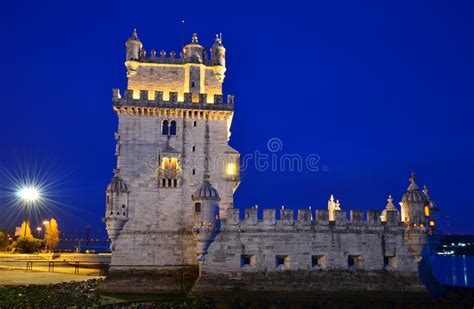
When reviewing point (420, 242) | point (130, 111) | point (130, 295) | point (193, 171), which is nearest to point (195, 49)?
point (130, 111)

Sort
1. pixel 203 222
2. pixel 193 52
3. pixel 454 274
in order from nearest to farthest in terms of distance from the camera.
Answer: pixel 203 222, pixel 193 52, pixel 454 274

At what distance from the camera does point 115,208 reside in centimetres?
3077

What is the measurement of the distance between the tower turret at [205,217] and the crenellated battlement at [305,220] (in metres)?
0.86

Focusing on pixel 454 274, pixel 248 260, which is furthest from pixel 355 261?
pixel 454 274

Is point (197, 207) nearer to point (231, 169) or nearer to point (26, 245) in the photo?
point (231, 169)

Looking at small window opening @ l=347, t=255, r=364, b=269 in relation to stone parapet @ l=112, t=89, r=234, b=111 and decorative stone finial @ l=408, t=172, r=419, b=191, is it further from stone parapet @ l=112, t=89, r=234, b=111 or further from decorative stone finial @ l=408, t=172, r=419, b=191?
stone parapet @ l=112, t=89, r=234, b=111

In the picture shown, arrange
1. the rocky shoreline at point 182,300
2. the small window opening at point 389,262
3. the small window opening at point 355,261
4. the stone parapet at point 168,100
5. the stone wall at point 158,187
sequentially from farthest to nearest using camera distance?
the stone parapet at point 168,100 < the stone wall at point 158,187 < the small window opening at point 389,262 < the small window opening at point 355,261 < the rocky shoreline at point 182,300

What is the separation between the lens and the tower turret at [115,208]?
100ft

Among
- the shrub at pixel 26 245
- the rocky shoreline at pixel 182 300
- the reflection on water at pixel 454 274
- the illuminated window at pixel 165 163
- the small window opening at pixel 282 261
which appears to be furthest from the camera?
the shrub at pixel 26 245

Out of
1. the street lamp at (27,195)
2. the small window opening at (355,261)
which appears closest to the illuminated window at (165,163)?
the small window opening at (355,261)

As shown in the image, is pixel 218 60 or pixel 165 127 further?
pixel 218 60

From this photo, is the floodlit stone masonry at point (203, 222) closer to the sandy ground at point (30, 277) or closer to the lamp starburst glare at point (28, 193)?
the sandy ground at point (30, 277)

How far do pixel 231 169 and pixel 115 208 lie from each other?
8.83 meters

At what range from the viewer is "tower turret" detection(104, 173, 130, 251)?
30.6 m
